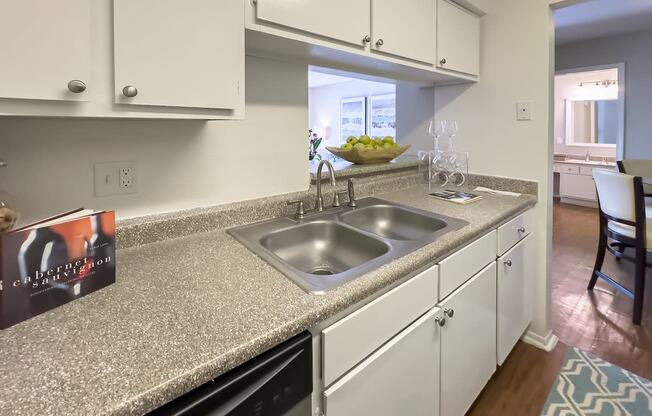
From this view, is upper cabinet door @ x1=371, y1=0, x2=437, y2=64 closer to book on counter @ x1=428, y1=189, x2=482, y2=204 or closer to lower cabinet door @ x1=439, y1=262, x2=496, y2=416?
book on counter @ x1=428, y1=189, x2=482, y2=204

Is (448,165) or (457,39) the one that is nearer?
(457,39)

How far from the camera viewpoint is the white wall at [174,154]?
96 cm

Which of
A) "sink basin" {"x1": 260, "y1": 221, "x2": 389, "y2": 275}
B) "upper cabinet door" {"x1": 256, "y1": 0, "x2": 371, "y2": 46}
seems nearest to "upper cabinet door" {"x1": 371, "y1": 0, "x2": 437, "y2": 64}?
"upper cabinet door" {"x1": 256, "y1": 0, "x2": 371, "y2": 46}

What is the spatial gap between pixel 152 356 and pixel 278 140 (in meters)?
1.09

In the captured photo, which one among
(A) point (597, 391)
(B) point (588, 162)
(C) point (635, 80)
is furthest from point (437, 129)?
(B) point (588, 162)

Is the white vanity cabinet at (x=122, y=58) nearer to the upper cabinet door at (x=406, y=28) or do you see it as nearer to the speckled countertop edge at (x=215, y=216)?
the speckled countertop edge at (x=215, y=216)

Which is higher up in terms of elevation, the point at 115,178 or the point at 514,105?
the point at 514,105

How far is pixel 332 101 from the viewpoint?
7734 mm

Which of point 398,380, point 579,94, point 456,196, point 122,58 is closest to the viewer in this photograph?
point 122,58

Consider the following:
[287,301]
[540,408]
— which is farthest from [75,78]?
[540,408]

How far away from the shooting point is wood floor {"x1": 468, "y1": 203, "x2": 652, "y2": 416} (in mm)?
1647

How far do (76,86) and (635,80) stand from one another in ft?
20.0

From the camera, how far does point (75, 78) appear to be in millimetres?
724

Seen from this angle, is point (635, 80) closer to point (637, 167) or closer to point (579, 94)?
point (579, 94)
